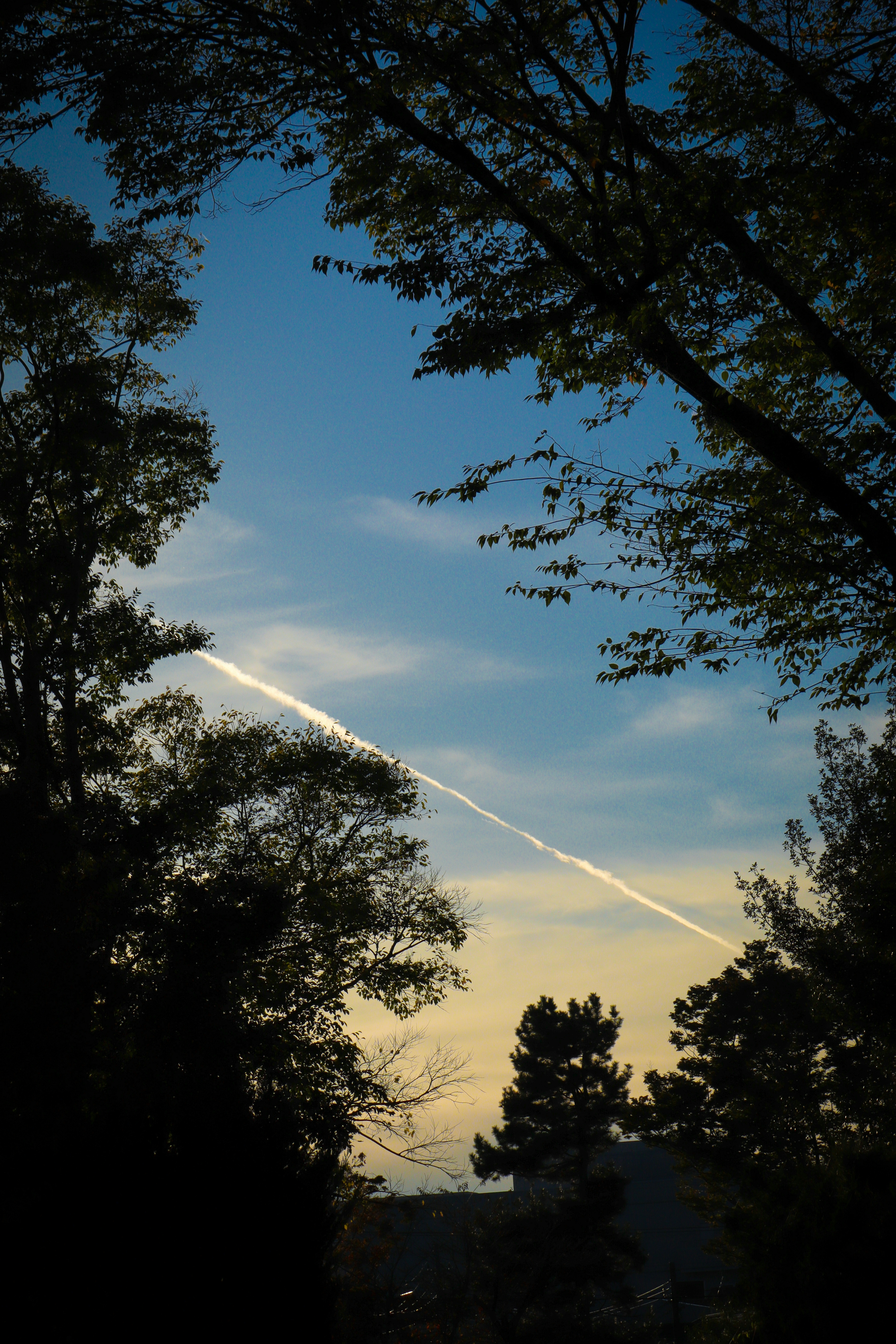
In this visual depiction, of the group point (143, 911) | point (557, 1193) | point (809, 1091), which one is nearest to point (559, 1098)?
point (557, 1193)

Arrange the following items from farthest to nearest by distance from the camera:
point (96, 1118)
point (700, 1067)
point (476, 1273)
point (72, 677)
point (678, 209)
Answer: point (700, 1067) → point (476, 1273) → point (72, 677) → point (678, 209) → point (96, 1118)

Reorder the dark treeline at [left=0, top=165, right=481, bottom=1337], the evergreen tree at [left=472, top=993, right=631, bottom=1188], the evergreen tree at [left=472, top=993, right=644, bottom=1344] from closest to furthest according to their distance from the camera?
1. the dark treeline at [left=0, top=165, right=481, bottom=1337]
2. the evergreen tree at [left=472, top=993, right=644, bottom=1344]
3. the evergreen tree at [left=472, top=993, right=631, bottom=1188]

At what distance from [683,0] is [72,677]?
13015 mm

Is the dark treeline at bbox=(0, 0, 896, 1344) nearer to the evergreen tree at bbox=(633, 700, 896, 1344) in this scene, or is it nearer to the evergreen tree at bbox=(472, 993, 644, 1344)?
the evergreen tree at bbox=(633, 700, 896, 1344)

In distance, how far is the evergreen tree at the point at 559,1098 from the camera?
119 feet

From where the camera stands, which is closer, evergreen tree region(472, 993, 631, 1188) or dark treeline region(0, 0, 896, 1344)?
dark treeline region(0, 0, 896, 1344)

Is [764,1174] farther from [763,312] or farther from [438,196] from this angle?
[438,196]

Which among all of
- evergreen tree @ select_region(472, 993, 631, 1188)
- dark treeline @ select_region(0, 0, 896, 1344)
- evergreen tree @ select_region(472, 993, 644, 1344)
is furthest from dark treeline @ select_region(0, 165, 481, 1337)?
evergreen tree @ select_region(472, 993, 631, 1188)

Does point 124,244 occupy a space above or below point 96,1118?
above

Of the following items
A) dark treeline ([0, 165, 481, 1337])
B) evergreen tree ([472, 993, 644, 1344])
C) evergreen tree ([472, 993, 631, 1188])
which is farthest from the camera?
evergreen tree ([472, 993, 631, 1188])

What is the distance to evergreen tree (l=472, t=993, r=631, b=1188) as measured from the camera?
36.4 m

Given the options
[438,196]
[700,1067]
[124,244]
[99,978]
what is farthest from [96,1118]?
[700,1067]

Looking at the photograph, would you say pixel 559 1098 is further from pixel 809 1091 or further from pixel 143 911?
pixel 143 911

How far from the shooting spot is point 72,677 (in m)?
15.6
